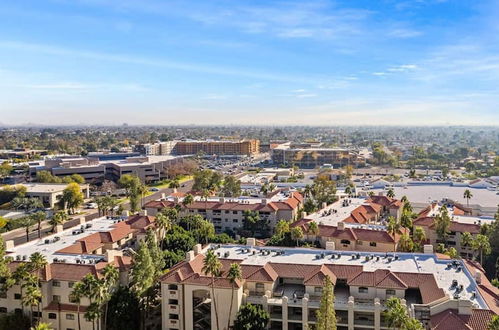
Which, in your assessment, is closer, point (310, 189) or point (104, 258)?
point (104, 258)

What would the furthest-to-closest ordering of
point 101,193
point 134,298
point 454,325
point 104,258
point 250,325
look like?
point 101,193, point 104,258, point 134,298, point 250,325, point 454,325

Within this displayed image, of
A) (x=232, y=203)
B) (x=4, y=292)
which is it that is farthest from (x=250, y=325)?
(x=232, y=203)

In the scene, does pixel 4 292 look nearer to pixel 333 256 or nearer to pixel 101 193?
pixel 333 256

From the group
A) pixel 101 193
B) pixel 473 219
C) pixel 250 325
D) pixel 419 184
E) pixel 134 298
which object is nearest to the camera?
pixel 250 325

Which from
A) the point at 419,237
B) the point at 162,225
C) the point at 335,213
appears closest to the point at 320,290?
the point at 419,237

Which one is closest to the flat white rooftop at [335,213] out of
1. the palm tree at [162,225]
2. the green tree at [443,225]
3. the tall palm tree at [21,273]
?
A: the green tree at [443,225]

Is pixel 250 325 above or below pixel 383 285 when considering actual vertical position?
below
